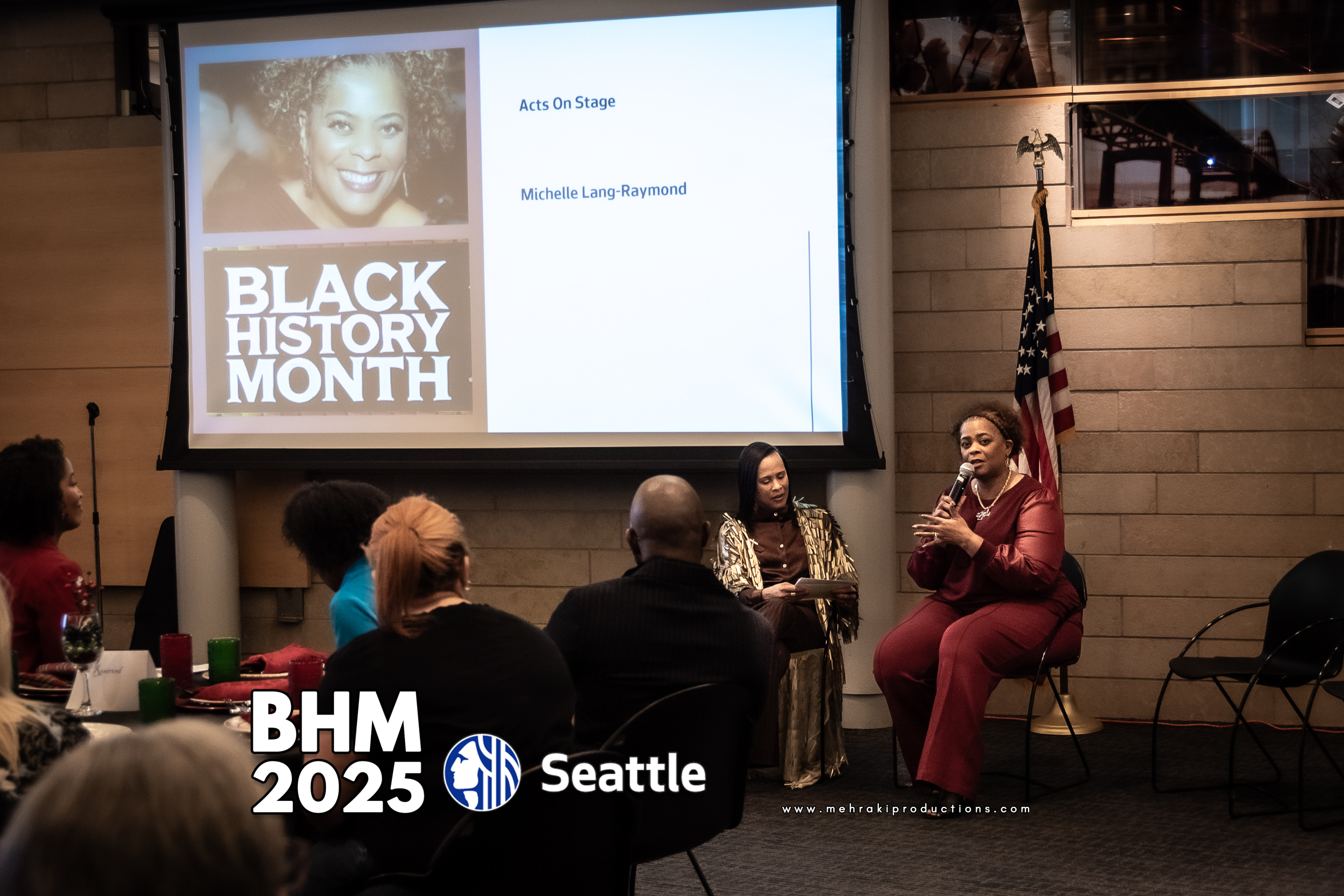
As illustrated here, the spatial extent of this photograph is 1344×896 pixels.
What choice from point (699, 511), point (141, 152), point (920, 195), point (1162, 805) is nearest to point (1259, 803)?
point (1162, 805)

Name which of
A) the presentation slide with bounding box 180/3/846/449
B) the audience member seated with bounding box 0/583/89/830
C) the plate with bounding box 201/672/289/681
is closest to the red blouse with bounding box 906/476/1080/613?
the presentation slide with bounding box 180/3/846/449

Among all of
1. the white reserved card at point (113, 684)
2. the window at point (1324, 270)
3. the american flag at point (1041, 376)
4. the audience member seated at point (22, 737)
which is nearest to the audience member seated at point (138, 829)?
the audience member seated at point (22, 737)

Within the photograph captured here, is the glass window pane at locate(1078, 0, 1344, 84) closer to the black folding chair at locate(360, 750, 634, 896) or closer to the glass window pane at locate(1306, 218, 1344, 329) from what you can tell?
the glass window pane at locate(1306, 218, 1344, 329)

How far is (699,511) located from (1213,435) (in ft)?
9.81

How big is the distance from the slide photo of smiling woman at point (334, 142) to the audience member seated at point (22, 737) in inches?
140

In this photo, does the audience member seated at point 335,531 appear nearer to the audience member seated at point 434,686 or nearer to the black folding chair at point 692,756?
the audience member seated at point 434,686

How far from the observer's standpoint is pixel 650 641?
2.28 m

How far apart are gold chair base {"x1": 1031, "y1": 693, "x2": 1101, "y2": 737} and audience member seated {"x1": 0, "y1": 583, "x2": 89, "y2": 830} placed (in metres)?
3.84

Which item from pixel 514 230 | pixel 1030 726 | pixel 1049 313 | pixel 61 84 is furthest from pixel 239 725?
pixel 61 84

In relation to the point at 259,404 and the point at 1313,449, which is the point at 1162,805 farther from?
the point at 259,404

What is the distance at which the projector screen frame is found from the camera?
4.51 m

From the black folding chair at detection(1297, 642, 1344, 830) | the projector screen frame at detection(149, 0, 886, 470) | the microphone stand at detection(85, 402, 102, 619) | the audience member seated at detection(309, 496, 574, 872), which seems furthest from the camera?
the microphone stand at detection(85, 402, 102, 619)

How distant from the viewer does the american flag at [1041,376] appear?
4363 millimetres

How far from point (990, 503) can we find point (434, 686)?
2.51m
